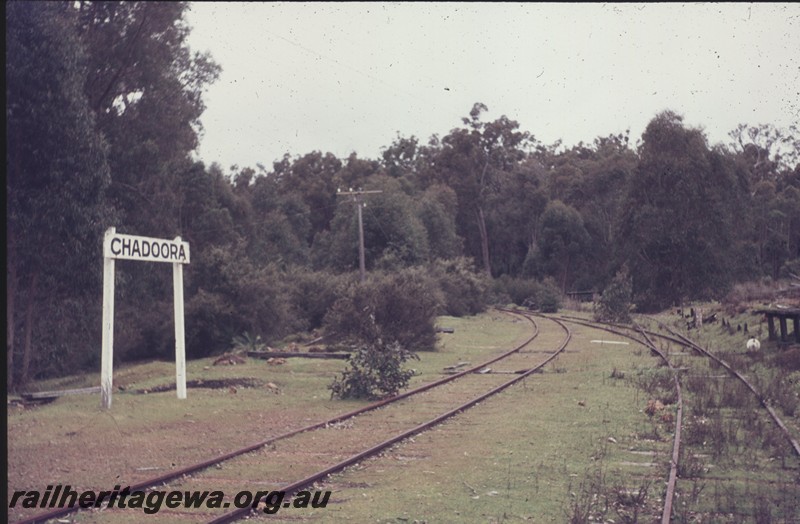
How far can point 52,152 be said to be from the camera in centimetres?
1722

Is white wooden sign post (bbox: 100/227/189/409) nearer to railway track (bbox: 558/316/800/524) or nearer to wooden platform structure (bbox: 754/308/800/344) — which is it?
railway track (bbox: 558/316/800/524)

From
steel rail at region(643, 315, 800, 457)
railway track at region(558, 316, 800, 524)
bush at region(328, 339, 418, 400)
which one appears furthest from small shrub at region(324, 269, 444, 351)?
bush at region(328, 339, 418, 400)

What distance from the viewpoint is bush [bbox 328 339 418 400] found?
15711 mm

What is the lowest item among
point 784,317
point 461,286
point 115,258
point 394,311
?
point 394,311

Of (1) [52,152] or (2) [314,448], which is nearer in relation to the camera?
(2) [314,448]

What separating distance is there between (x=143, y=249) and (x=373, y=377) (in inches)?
193

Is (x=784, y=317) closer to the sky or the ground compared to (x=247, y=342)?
closer to the sky

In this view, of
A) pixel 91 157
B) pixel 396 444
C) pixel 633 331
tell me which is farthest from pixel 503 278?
pixel 396 444

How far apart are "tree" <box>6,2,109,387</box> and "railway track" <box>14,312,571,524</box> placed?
25.3 ft

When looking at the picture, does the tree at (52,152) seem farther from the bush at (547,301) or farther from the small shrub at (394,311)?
the bush at (547,301)

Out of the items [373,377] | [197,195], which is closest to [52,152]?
[373,377]

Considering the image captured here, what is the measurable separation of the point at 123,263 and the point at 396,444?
50.4ft

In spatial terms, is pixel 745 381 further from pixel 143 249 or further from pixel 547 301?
pixel 547 301

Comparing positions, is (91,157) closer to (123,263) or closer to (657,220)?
(123,263)
